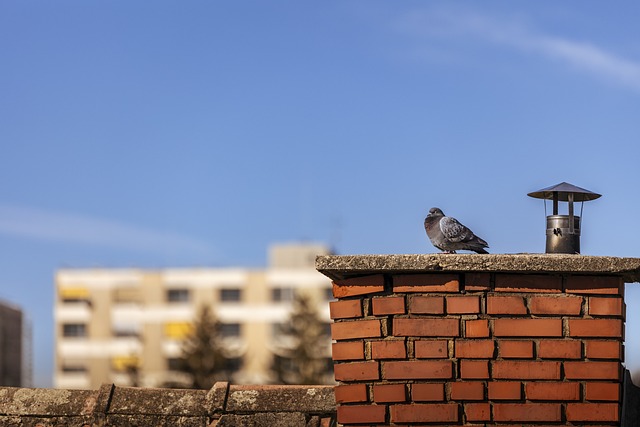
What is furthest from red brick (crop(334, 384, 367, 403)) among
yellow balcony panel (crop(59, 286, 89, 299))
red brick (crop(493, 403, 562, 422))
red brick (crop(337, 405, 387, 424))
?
yellow balcony panel (crop(59, 286, 89, 299))

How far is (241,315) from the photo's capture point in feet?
388

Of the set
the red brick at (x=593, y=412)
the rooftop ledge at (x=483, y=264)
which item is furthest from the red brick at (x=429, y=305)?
the red brick at (x=593, y=412)

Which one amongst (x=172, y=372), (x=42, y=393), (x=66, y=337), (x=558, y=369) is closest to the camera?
(x=558, y=369)

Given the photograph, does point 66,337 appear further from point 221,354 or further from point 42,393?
point 42,393

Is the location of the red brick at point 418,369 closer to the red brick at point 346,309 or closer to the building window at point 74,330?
the red brick at point 346,309

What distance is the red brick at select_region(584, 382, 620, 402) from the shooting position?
19.7 feet

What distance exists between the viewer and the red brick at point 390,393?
6.09 m

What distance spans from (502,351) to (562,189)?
3.91 feet

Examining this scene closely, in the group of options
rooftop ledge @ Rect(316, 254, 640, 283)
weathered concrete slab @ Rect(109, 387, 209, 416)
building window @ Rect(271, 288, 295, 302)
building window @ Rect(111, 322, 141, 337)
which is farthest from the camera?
building window @ Rect(111, 322, 141, 337)

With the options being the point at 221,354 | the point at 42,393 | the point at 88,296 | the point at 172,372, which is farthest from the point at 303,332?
the point at 42,393

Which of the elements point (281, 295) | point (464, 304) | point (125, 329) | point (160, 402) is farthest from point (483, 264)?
point (125, 329)

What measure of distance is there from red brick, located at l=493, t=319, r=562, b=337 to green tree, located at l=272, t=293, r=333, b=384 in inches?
3214

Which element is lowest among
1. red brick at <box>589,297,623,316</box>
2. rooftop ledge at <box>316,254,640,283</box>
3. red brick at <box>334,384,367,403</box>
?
red brick at <box>334,384,367,403</box>

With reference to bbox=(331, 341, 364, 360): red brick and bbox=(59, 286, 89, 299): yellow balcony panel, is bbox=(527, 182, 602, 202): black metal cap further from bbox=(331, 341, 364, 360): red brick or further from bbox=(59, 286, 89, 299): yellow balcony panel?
bbox=(59, 286, 89, 299): yellow balcony panel
